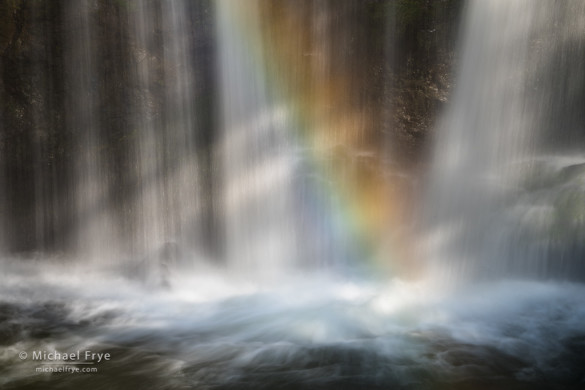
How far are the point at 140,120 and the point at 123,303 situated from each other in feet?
12.2

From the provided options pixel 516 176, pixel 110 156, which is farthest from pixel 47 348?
pixel 516 176

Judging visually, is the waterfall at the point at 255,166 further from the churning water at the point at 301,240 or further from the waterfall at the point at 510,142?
Result: the waterfall at the point at 510,142

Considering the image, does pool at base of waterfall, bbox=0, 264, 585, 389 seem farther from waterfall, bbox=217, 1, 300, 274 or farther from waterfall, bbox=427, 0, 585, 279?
waterfall, bbox=217, 1, 300, 274

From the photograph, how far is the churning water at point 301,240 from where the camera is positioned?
628 cm

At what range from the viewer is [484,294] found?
8.13 meters

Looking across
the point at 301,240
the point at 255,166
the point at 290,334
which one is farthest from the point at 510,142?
the point at 290,334

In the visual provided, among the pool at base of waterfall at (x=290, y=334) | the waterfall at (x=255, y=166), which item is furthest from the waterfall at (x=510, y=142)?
the waterfall at (x=255, y=166)

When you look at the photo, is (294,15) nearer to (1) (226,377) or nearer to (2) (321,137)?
(2) (321,137)

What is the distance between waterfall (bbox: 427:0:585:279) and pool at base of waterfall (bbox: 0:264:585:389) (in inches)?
26.9

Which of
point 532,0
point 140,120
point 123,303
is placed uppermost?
point 532,0

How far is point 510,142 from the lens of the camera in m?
9.05

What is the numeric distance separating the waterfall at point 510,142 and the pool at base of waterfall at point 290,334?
0.68 m

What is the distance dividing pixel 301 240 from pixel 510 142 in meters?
4.46

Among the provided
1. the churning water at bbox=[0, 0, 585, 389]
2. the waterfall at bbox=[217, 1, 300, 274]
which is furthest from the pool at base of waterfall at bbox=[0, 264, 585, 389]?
the waterfall at bbox=[217, 1, 300, 274]
